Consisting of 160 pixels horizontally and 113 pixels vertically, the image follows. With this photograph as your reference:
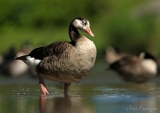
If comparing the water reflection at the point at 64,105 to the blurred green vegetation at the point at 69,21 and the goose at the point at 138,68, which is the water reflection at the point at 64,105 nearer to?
the goose at the point at 138,68

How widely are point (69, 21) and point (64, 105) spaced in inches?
594

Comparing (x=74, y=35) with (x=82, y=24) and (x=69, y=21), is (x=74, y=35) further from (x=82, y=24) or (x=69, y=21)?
(x=69, y=21)

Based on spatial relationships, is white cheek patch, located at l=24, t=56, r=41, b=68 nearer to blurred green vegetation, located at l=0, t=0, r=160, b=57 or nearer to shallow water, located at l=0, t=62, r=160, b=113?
shallow water, located at l=0, t=62, r=160, b=113

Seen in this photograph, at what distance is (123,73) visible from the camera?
15.9 metres

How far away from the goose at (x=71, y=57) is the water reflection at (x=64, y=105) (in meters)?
0.48

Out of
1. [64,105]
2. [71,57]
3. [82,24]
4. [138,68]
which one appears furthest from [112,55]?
[64,105]

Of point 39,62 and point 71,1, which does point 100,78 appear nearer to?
point 39,62

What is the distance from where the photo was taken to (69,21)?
24.6m

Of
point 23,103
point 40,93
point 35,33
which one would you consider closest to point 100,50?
point 35,33

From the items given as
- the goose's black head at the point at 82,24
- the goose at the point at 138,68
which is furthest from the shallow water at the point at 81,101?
the goose at the point at 138,68

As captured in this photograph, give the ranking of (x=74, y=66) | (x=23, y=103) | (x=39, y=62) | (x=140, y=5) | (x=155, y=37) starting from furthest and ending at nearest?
1. (x=140, y=5)
2. (x=155, y=37)
3. (x=39, y=62)
4. (x=74, y=66)
5. (x=23, y=103)

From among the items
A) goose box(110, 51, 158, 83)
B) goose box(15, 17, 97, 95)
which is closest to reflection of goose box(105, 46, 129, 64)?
goose box(110, 51, 158, 83)

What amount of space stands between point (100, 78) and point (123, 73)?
72 centimetres

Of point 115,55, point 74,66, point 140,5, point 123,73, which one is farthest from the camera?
point 140,5
